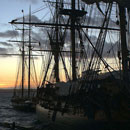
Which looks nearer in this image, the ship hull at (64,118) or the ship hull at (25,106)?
the ship hull at (64,118)

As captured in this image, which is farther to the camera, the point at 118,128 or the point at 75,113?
the point at 75,113

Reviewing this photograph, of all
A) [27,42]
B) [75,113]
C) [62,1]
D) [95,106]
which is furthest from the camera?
[27,42]

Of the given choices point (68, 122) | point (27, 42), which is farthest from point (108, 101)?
point (27, 42)

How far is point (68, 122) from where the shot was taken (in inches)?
985

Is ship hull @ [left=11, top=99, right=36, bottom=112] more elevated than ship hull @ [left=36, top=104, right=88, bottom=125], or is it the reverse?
ship hull @ [left=36, top=104, right=88, bottom=125]

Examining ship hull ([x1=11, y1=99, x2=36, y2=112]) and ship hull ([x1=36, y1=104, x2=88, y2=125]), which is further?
ship hull ([x1=11, y1=99, x2=36, y2=112])

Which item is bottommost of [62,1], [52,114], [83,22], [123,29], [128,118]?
[52,114]

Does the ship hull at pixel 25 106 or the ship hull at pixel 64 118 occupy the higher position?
the ship hull at pixel 64 118

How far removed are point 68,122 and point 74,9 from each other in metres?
18.5

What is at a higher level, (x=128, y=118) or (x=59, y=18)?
(x=59, y=18)

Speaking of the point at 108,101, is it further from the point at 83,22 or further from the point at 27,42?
the point at 27,42

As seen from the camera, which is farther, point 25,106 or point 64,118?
point 25,106

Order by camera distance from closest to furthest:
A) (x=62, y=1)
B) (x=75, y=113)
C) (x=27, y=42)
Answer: (x=75, y=113) → (x=62, y=1) → (x=27, y=42)

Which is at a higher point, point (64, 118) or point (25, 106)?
point (64, 118)
